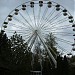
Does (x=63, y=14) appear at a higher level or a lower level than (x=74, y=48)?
higher

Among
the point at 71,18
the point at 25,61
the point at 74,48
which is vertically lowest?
the point at 25,61

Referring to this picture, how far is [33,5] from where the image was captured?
5144 cm

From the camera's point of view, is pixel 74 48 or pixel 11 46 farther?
pixel 11 46

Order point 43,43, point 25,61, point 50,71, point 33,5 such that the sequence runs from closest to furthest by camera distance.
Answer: point 43,43, point 33,5, point 50,71, point 25,61

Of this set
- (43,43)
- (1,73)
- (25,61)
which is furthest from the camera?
(25,61)

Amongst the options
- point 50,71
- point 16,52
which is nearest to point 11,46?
point 16,52

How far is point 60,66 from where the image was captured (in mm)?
52719

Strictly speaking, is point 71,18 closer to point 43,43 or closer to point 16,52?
point 43,43

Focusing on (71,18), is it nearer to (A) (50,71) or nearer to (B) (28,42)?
A: (B) (28,42)

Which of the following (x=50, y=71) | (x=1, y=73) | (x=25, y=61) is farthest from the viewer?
(x=25, y=61)

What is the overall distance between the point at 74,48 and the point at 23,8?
34.7 ft

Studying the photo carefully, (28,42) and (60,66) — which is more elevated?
(28,42)

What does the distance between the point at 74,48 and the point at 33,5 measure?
9613 mm

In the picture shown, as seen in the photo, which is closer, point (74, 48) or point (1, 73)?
point (1, 73)
